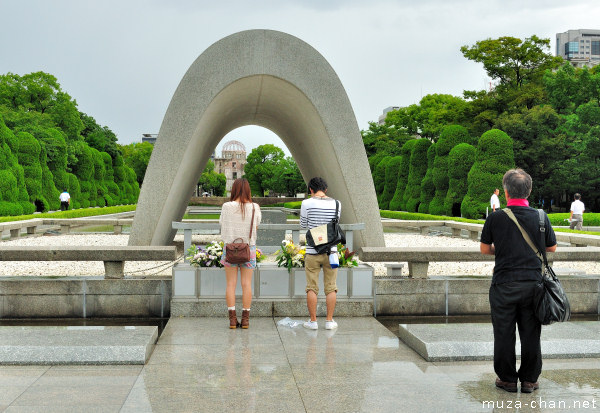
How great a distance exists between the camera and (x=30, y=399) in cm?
359

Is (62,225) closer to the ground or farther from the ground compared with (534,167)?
closer to the ground

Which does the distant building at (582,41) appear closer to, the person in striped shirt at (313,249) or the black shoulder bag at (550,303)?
the person in striped shirt at (313,249)

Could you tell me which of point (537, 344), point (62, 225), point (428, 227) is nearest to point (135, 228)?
point (537, 344)

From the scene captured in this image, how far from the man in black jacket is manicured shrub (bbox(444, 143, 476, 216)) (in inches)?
1055

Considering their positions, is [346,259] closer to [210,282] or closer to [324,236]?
[324,236]

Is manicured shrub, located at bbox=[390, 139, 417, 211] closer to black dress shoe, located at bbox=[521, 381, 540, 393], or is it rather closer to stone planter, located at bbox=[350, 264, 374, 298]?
stone planter, located at bbox=[350, 264, 374, 298]

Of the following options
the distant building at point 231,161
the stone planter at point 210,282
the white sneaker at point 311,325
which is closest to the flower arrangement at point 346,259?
the white sneaker at point 311,325

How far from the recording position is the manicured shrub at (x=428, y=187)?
3328 cm

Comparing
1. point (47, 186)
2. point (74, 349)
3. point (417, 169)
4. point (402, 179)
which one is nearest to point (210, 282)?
point (74, 349)

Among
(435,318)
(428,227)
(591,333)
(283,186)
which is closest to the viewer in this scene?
(591,333)

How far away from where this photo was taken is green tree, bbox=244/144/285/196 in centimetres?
7900

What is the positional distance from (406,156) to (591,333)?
33.3 metres

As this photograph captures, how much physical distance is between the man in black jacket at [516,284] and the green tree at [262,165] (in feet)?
246

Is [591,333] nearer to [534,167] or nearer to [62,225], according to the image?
[62,225]
